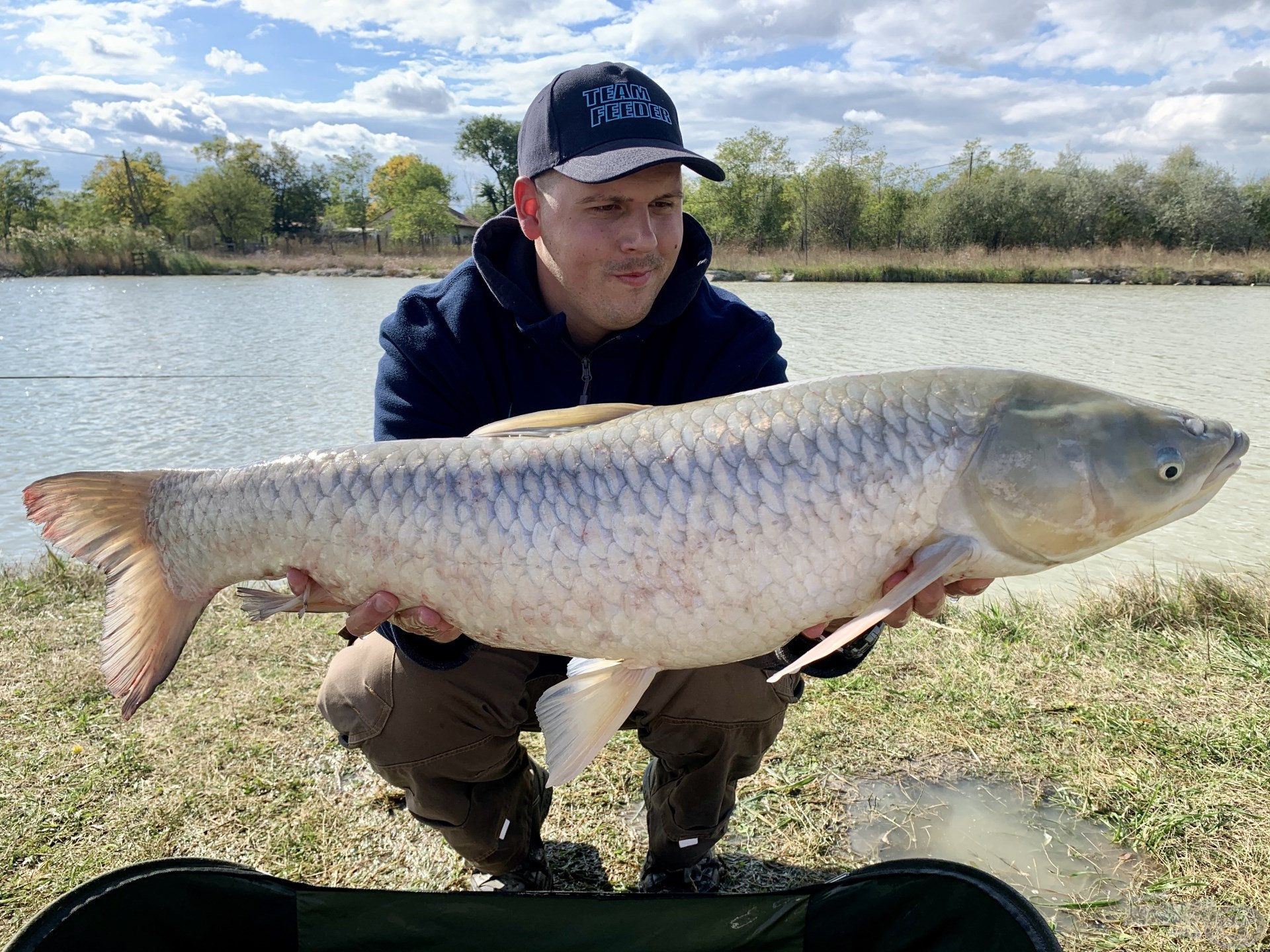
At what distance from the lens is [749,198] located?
33719mm

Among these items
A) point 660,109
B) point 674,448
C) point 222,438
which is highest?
point 660,109

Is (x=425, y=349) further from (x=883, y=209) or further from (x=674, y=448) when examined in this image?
(x=883, y=209)

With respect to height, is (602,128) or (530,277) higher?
(602,128)

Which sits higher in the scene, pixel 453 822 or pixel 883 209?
pixel 883 209

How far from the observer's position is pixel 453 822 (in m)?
1.53

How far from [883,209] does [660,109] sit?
33137mm

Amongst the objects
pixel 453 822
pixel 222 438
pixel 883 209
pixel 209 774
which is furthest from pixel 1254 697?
pixel 883 209

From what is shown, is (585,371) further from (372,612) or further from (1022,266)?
(1022,266)

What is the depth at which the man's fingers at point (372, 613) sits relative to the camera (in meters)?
1.33

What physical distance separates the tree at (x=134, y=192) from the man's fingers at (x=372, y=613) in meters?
47.2

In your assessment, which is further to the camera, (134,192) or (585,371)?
(134,192)

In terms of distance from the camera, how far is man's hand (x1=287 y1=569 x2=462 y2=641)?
1.33m

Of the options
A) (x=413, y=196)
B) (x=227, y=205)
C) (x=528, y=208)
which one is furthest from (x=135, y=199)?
(x=528, y=208)

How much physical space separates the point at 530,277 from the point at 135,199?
47.9m
